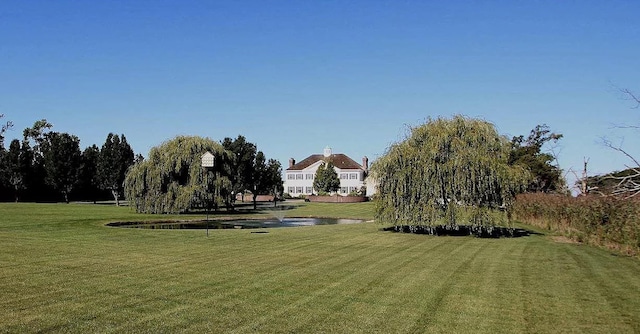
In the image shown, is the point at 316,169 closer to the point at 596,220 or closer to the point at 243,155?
the point at 243,155

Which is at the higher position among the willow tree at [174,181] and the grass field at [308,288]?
the willow tree at [174,181]

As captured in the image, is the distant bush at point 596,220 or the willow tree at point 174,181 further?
the willow tree at point 174,181

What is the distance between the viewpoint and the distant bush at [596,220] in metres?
15.7

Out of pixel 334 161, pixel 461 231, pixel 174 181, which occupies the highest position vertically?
pixel 334 161

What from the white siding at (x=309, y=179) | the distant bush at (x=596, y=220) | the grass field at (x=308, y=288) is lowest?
the grass field at (x=308, y=288)

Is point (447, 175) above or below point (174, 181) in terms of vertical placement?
below

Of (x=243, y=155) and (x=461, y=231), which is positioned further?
(x=243, y=155)

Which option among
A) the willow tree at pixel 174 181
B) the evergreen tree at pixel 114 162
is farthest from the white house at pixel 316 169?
the willow tree at pixel 174 181

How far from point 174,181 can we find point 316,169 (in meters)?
65.4

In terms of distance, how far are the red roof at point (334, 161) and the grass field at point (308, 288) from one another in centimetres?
8601

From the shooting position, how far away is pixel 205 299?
→ 27.1 feet

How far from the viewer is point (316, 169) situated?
10281cm

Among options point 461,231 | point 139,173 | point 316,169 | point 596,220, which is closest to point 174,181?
point 139,173

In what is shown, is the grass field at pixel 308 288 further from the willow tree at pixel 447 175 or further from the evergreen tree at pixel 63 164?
the evergreen tree at pixel 63 164
